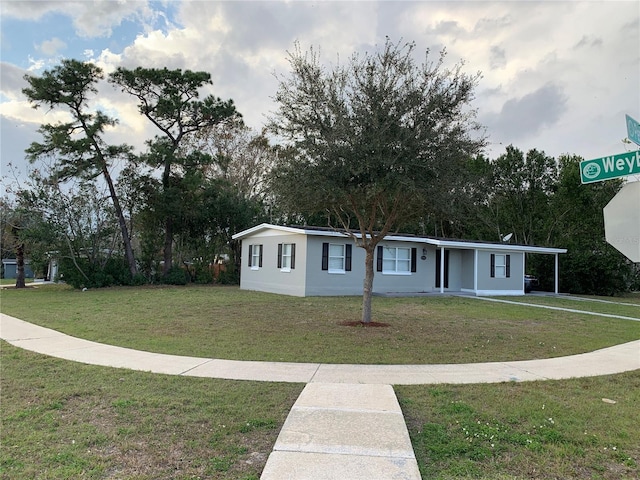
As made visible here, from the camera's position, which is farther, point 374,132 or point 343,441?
point 374,132

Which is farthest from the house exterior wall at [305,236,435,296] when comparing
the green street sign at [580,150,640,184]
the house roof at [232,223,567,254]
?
the green street sign at [580,150,640,184]

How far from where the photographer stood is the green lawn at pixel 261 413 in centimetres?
362

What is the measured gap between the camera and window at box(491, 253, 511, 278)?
23.3 meters

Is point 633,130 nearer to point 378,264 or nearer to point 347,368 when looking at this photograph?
point 347,368

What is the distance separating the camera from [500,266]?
76.9 ft

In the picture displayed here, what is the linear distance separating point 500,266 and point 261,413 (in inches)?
837

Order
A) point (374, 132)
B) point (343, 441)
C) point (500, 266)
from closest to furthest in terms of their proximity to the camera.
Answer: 1. point (343, 441)
2. point (374, 132)
3. point (500, 266)

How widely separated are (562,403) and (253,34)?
1073cm

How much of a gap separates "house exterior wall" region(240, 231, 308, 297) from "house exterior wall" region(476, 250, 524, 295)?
944 cm

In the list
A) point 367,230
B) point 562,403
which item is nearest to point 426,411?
point 562,403

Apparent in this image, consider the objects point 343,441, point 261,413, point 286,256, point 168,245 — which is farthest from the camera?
point 168,245

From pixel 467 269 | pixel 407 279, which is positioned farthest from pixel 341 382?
pixel 467 269

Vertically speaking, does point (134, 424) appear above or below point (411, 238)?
below

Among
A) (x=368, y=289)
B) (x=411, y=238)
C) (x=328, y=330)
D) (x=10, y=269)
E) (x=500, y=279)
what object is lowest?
(x=328, y=330)
